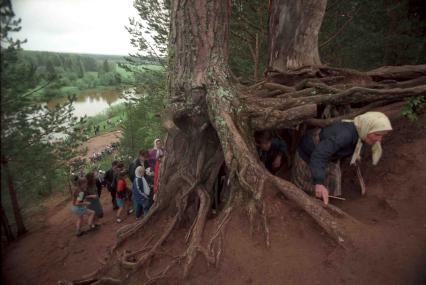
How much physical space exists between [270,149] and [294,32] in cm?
262

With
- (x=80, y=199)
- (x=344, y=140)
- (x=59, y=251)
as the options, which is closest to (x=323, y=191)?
(x=344, y=140)

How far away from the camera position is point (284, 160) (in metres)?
4.97

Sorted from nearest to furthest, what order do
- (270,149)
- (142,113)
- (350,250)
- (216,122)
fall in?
1. (350,250)
2. (216,122)
3. (270,149)
4. (142,113)

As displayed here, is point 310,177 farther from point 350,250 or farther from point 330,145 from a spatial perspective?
point 350,250

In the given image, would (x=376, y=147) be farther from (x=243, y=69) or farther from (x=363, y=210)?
(x=243, y=69)

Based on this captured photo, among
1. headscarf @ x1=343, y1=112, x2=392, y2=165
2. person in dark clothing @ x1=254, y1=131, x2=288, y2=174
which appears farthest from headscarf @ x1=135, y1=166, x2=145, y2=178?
headscarf @ x1=343, y1=112, x2=392, y2=165

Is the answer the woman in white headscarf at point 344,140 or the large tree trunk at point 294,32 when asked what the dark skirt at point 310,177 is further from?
the large tree trunk at point 294,32

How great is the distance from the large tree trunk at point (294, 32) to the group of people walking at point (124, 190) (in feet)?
11.8

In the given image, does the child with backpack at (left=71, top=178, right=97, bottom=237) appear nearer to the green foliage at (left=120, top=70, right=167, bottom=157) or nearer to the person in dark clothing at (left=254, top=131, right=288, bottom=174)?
the person in dark clothing at (left=254, top=131, right=288, bottom=174)

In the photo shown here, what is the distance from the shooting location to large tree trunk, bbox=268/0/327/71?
17.4 feet

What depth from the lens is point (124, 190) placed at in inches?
285

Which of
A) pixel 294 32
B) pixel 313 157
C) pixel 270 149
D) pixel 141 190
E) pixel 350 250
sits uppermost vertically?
pixel 294 32

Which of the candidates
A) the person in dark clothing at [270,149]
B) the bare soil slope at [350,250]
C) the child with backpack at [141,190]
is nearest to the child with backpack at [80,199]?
the child with backpack at [141,190]

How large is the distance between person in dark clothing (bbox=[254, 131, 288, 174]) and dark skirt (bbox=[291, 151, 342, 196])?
1.33 feet
